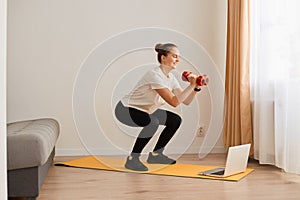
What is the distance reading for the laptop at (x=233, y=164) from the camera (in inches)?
130

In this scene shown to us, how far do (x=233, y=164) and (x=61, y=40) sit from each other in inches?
75.3

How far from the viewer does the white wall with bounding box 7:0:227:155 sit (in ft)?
14.3

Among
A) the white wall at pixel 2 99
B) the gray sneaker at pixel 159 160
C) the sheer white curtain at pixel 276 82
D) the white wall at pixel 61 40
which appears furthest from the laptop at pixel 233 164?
the white wall at pixel 2 99

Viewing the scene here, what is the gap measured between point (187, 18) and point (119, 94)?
3.02 feet

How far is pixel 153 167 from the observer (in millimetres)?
3631

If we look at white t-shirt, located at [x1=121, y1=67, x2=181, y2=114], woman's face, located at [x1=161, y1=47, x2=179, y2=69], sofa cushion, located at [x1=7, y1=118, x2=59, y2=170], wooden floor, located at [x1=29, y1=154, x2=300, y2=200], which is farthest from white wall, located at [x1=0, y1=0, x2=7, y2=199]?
woman's face, located at [x1=161, y1=47, x2=179, y2=69]

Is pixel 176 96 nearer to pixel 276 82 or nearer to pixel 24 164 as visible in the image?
pixel 276 82

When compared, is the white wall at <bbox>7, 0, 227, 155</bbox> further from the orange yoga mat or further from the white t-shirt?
the white t-shirt

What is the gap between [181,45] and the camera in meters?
4.60

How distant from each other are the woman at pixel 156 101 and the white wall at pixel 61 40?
2.30ft

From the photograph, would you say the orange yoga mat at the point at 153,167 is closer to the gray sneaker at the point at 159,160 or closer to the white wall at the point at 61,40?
the gray sneaker at the point at 159,160

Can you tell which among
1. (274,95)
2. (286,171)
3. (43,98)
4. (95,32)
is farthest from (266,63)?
(43,98)

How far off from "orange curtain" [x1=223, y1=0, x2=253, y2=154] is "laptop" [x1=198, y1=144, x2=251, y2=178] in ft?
1.92

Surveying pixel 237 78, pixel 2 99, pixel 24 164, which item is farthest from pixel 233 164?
pixel 2 99
